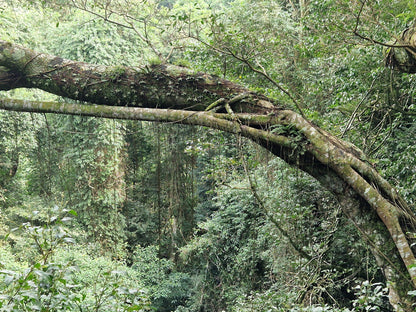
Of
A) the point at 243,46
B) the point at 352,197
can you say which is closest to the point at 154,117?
the point at 352,197

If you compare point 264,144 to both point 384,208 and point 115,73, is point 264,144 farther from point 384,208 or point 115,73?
point 115,73

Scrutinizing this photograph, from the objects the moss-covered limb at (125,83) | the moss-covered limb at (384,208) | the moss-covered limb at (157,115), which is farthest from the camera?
the moss-covered limb at (125,83)

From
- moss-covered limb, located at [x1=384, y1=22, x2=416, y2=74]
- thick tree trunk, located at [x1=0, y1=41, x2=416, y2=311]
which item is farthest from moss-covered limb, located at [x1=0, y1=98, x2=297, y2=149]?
moss-covered limb, located at [x1=384, y1=22, x2=416, y2=74]

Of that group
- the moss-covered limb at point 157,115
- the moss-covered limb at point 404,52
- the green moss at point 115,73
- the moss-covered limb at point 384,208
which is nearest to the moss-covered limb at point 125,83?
the green moss at point 115,73

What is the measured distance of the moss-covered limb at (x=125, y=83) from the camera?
3816 mm

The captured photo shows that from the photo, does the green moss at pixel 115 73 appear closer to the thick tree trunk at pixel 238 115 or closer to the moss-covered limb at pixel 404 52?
the thick tree trunk at pixel 238 115

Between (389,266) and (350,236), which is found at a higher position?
(350,236)

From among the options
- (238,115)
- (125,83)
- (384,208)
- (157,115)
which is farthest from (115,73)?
(384,208)

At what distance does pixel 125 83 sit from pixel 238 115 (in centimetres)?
119

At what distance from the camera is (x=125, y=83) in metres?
3.86

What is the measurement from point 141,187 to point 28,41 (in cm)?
649

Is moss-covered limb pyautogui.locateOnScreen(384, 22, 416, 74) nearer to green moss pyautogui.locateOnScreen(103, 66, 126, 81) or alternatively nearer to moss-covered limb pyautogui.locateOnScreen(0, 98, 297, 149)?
moss-covered limb pyautogui.locateOnScreen(0, 98, 297, 149)

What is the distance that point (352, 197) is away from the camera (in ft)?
11.5

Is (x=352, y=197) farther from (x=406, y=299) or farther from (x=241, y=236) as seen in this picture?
(x=241, y=236)
